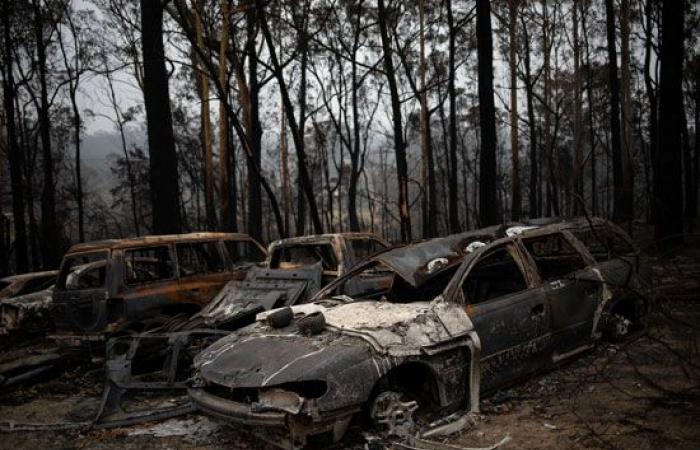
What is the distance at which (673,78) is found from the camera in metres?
11.0

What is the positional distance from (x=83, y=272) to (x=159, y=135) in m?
3.88

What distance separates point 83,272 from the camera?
26.9 ft

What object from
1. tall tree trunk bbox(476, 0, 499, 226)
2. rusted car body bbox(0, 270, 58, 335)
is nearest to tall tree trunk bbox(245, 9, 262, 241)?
tall tree trunk bbox(476, 0, 499, 226)

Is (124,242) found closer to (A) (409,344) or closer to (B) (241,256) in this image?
(B) (241,256)

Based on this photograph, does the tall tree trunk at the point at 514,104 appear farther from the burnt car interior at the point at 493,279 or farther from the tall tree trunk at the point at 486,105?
the burnt car interior at the point at 493,279

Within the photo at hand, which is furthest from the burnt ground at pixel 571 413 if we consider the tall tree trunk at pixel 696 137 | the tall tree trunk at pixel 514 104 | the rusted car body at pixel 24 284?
the tall tree trunk at pixel 696 137

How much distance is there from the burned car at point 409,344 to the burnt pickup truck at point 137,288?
2576 mm

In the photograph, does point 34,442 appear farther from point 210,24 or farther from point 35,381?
point 210,24

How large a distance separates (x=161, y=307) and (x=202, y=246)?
1389 millimetres

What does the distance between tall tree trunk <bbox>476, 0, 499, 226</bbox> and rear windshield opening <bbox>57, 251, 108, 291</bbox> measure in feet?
26.4

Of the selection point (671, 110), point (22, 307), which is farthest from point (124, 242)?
point (671, 110)

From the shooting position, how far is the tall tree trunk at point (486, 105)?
37.2ft

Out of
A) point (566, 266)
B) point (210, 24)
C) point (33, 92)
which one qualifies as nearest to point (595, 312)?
point (566, 266)

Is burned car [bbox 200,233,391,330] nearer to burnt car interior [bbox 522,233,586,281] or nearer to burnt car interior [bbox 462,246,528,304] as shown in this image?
burnt car interior [bbox 462,246,528,304]
